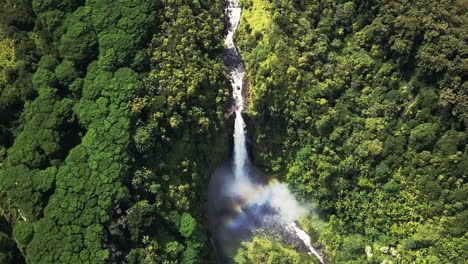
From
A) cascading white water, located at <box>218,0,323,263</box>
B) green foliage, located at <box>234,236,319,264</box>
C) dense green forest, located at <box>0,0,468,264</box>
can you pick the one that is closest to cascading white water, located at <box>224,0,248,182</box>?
cascading white water, located at <box>218,0,323,263</box>

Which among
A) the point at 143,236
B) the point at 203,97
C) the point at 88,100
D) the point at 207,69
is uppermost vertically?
the point at 207,69

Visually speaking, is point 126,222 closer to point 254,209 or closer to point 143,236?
point 143,236

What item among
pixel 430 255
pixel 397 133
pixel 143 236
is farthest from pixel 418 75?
pixel 143 236

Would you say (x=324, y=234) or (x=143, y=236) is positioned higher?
(x=324, y=234)

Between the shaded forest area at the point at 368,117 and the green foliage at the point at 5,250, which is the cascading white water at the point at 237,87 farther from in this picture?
the green foliage at the point at 5,250

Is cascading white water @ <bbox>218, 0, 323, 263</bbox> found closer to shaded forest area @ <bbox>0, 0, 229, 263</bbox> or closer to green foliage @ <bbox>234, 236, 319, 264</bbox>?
green foliage @ <bbox>234, 236, 319, 264</bbox>

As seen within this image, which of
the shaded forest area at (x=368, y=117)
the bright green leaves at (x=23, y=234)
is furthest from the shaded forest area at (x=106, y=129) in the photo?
the shaded forest area at (x=368, y=117)

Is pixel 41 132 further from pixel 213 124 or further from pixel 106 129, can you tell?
pixel 213 124
